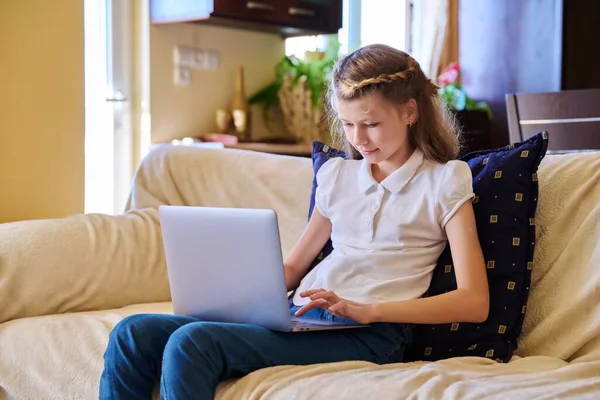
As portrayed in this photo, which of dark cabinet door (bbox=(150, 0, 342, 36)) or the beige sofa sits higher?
dark cabinet door (bbox=(150, 0, 342, 36))

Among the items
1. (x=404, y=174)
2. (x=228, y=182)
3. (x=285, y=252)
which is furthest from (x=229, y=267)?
(x=228, y=182)

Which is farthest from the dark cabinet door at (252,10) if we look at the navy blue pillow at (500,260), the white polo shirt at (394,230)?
the navy blue pillow at (500,260)

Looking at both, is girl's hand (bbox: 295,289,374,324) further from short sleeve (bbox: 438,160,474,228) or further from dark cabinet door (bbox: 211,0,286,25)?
dark cabinet door (bbox: 211,0,286,25)

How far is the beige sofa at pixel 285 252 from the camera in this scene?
1.46 meters

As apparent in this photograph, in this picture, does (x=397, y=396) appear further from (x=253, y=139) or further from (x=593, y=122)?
(x=253, y=139)

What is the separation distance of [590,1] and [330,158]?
3.24 meters

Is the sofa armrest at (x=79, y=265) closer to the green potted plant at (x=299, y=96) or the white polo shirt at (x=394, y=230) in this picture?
the white polo shirt at (x=394, y=230)

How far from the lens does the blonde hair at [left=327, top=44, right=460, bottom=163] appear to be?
1.71 meters

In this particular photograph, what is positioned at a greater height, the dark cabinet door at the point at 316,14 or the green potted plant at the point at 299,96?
the dark cabinet door at the point at 316,14

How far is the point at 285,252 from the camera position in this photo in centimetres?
222

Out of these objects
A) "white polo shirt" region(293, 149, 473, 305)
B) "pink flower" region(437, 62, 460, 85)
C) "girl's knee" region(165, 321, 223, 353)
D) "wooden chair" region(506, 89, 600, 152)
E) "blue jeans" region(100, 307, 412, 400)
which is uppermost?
"pink flower" region(437, 62, 460, 85)

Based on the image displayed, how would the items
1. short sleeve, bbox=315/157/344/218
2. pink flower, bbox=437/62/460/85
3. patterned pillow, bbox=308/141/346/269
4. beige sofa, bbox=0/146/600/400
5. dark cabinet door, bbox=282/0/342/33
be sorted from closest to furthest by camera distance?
beige sofa, bbox=0/146/600/400, short sleeve, bbox=315/157/344/218, patterned pillow, bbox=308/141/346/269, dark cabinet door, bbox=282/0/342/33, pink flower, bbox=437/62/460/85

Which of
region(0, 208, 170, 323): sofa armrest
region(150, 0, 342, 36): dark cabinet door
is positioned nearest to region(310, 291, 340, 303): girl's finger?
region(0, 208, 170, 323): sofa armrest

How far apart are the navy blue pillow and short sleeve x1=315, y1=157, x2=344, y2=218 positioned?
11.2 inches
